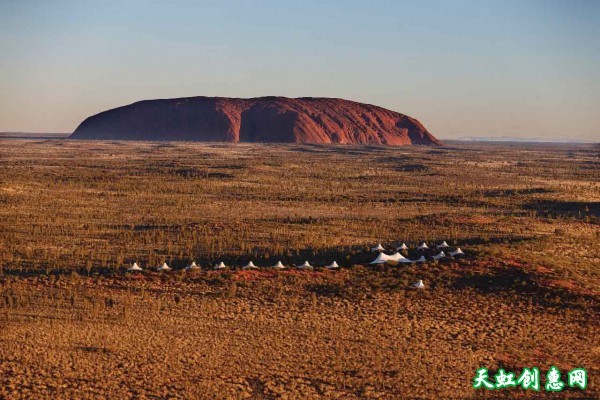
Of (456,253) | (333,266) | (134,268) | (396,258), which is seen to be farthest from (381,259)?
(134,268)

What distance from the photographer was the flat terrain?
16016mm

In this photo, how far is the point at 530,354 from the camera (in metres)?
18.0

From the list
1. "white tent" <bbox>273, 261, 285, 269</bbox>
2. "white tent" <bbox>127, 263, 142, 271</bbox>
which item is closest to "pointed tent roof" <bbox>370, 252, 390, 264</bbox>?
"white tent" <bbox>273, 261, 285, 269</bbox>

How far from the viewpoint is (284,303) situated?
2211 cm

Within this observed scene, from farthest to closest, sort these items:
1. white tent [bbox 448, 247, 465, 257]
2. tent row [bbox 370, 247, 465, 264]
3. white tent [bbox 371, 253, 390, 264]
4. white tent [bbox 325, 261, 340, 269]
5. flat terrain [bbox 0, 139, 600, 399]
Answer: white tent [bbox 448, 247, 465, 257], tent row [bbox 370, 247, 465, 264], white tent [bbox 371, 253, 390, 264], white tent [bbox 325, 261, 340, 269], flat terrain [bbox 0, 139, 600, 399]

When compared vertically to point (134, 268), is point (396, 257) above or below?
above

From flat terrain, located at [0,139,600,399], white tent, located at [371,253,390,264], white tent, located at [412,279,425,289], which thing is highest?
white tent, located at [371,253,390,264]

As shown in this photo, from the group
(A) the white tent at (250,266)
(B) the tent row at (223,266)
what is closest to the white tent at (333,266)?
(B) the tent row at (223,266)

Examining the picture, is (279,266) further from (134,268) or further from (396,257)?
(134,268)

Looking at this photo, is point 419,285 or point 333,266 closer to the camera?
point 419,285

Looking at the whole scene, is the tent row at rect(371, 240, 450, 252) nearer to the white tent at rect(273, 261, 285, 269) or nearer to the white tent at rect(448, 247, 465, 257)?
the white tent at rect(448, 247, 465, 257)

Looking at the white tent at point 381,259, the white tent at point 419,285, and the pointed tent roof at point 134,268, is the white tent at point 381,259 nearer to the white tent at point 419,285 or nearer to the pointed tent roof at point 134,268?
the white tent at point 419,285

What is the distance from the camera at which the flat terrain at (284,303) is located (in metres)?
16.0

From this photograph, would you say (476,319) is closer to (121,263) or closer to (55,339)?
(55,339)
